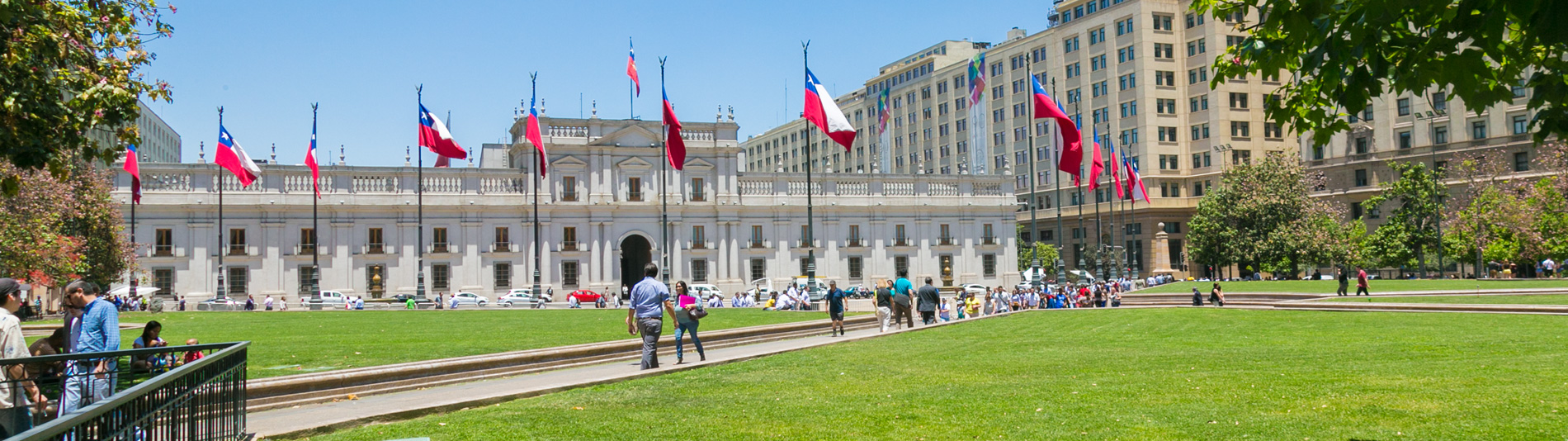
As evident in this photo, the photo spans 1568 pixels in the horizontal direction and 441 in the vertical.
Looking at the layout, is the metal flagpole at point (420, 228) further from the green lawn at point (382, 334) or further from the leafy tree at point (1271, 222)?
the leafy tree at point (1271, 222)

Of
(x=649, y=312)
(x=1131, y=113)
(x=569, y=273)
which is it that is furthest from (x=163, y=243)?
(x=1131, y=113)

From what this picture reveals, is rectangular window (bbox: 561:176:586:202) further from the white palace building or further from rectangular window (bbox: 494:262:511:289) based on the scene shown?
rectangular window (bbox: 494:262:511:289)

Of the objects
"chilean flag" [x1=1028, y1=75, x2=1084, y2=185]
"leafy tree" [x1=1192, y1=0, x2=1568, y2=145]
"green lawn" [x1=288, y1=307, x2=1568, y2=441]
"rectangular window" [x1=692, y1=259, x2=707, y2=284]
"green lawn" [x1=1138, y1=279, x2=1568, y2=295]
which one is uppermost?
"chilean flag" [x1=1028, y1=75, x2=1084, y2=185]

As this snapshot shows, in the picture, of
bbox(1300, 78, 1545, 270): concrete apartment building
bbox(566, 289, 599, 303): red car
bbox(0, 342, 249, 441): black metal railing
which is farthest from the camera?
bbox(1300, 78, 1545, 270): concrete apartment building

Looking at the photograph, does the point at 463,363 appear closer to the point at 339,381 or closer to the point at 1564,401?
the point at 339,381

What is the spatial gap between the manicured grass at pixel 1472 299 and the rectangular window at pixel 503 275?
143ft

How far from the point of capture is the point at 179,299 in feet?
178

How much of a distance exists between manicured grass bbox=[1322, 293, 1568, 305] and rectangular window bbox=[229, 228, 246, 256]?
2042 inches

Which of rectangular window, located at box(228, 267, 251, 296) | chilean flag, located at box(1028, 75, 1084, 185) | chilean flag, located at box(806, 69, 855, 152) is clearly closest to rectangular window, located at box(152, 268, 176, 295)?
rectangular window, located at box(228, 267, 251, 296)

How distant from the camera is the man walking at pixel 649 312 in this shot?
578 inches

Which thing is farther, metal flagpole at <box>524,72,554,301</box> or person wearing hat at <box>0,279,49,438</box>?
metal flagpole at <box>524,72,554,301</box>

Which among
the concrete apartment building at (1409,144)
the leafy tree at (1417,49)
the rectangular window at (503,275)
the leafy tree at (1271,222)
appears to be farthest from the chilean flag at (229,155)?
the concrete apartment building at (1409,144)

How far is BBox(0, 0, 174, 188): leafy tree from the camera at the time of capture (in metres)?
9.47

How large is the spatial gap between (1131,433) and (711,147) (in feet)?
189
